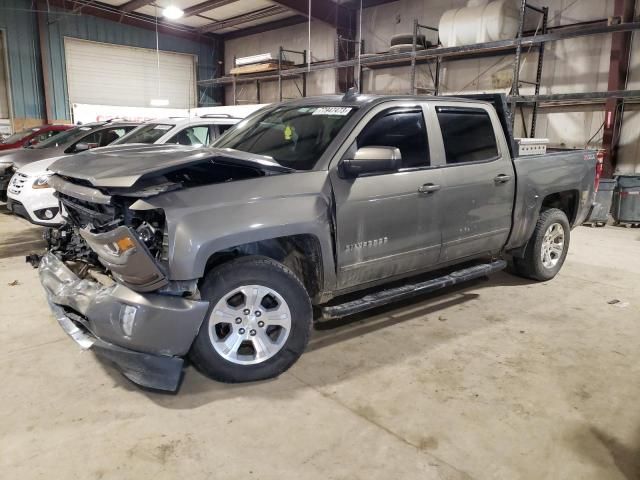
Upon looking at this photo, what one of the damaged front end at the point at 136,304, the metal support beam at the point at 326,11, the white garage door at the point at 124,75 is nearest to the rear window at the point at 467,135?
the damaged front end at the point at 136,304

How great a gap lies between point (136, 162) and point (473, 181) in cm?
249

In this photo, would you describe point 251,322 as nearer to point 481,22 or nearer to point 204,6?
point 481,22

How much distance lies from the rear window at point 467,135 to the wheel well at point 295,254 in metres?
1.40

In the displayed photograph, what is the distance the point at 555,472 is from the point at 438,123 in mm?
2461

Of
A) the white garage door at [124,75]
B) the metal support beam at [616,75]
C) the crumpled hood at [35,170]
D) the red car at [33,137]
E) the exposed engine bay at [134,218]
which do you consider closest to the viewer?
the exposed engine bay at [134,218]

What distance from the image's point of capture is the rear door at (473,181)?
380cm

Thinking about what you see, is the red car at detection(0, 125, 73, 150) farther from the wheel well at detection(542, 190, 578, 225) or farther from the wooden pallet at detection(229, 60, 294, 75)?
the wheel well at detection(542, 190, 578, 225)

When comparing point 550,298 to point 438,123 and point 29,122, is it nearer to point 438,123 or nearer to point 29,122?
point 438,123

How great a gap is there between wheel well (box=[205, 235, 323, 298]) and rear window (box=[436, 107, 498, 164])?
140cm

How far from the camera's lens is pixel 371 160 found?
3070 millimetres

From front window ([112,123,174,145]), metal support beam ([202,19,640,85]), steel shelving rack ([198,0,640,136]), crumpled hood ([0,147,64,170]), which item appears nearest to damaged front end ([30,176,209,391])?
front window ([112,123,174,145])

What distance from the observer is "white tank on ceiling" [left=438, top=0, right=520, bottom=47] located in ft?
30.9

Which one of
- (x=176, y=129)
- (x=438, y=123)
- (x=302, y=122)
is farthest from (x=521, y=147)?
(x=176, y=129)

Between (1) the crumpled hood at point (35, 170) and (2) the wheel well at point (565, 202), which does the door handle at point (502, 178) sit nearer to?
(2) the wheel well at point (565, 202)
